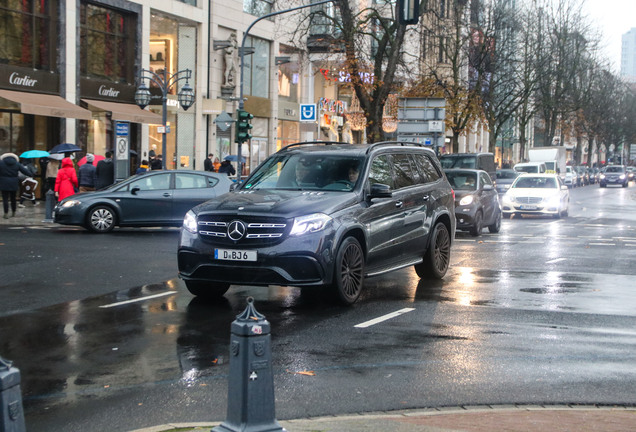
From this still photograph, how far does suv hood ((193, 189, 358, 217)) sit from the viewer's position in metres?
9.30

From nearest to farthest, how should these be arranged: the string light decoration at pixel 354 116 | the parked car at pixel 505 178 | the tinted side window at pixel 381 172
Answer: the tinted side window at pixel 381 172 < the parked car at pixel 505 178 < the string light decoration at pixel 354 116

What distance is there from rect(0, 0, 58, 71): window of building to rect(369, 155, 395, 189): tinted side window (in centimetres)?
2122

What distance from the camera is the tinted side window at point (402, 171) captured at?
11344mm

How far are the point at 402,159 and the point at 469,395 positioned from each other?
20.1ft

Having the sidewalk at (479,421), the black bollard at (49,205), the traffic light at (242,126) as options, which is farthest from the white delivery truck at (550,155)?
the sidewalk at (479,421)

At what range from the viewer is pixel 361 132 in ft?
190

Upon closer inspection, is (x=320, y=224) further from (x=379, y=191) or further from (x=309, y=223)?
(x=379, y=191)

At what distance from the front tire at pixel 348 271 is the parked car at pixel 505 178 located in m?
37.0

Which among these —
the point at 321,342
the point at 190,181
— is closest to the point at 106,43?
the point at 190,181

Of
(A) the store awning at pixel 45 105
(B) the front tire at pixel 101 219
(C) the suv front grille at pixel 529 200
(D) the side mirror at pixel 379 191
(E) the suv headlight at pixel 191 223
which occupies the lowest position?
(B) the front tire at pixel 101 219

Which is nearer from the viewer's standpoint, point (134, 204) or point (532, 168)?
point (134, 204)

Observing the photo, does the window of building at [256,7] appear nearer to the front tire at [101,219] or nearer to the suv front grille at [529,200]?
the suv front grille at [529,200]

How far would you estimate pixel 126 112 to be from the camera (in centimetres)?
3359

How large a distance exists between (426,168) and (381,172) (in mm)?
1633
